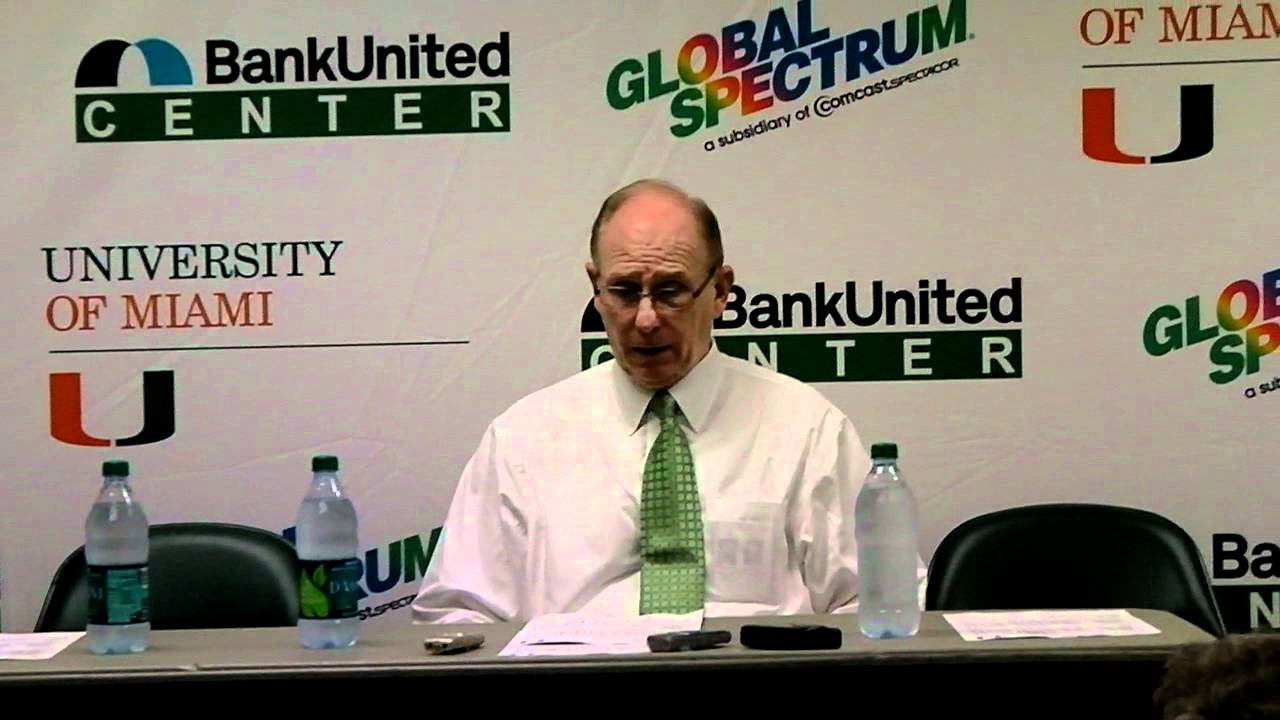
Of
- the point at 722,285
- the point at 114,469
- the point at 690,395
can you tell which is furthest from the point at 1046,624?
the point at 114,469

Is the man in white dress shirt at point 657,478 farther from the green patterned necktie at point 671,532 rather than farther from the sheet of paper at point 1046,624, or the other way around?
the sheet of paper at point 1046,624

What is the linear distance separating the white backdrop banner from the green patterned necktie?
1.85 ft

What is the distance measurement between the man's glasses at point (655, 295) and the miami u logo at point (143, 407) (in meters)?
1.13

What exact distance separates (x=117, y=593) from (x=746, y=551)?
3.69 feet

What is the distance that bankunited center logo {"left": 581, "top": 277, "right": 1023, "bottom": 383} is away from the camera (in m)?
3.25

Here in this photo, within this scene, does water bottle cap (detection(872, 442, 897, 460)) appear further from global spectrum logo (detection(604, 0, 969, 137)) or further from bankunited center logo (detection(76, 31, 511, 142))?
bankunited center logo (detection(76, 31, 511, 142))

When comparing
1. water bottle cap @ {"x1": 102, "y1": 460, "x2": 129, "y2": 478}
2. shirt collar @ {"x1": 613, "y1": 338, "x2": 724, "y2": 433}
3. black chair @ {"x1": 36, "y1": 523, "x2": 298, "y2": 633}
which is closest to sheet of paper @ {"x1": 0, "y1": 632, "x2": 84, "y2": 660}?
water bottle cap @ {"x1": 102, "y1": 460, "x2": 129, "y2": 478}

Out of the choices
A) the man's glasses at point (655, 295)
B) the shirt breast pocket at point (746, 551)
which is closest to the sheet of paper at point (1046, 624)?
the shirt breast pocket at point (746, 551)

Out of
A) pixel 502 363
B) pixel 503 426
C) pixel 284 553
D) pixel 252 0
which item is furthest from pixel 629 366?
pixel 252 0

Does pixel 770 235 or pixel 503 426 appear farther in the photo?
pixel 770 235

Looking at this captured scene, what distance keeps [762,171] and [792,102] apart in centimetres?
16

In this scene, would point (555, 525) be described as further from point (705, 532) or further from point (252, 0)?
point (252, 0)

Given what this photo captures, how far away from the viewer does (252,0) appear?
10.8ft

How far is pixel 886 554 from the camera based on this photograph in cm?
228
